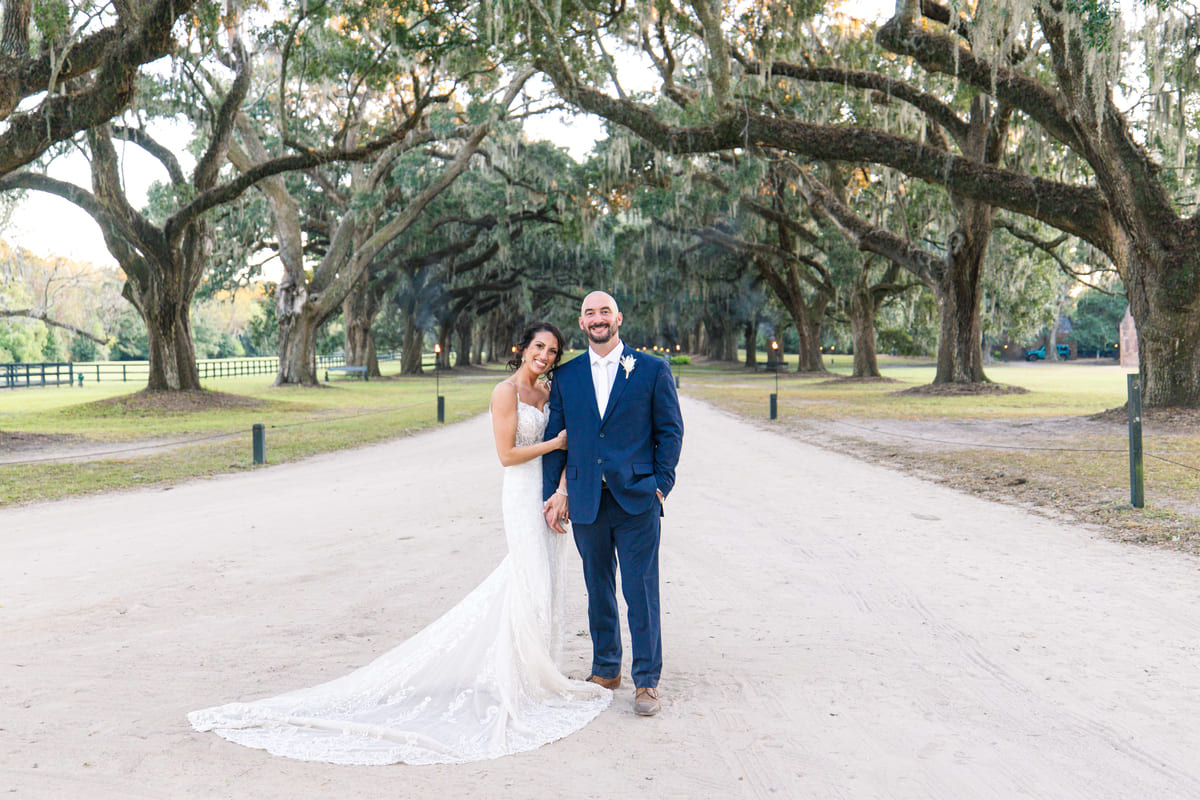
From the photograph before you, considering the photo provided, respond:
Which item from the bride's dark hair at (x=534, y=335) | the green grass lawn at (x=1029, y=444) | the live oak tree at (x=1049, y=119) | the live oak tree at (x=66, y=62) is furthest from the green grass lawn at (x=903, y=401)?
the bride's dark hair at (x=534, y=335)

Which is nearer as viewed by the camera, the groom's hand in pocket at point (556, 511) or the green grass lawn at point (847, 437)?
the groom's hand in pocket at point (556, 511)

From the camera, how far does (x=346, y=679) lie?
3.94m

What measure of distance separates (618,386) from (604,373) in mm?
108

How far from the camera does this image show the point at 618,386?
13.2 feet

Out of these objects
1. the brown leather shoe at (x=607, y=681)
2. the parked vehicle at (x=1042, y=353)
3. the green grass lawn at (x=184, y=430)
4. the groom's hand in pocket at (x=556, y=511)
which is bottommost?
the brown leather shoe at (x=607, y=681)

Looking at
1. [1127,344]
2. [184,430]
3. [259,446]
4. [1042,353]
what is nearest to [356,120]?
[184,430]

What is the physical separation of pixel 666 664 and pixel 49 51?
14.1 metres

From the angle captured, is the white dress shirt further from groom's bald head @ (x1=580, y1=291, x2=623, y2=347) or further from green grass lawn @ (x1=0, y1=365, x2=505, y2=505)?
green grass lawn @ (x1=0, y1=365, x2=505, y2=505)

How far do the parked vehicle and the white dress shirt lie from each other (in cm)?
7266

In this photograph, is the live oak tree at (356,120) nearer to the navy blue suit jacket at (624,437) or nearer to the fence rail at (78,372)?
the fence rail at (78,372)

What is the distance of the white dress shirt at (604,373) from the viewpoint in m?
4.07

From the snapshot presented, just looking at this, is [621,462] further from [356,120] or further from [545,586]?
[356,120]

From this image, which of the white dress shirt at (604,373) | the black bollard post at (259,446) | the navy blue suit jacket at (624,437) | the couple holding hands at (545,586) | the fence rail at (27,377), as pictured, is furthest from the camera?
the fence rail at (27,377)

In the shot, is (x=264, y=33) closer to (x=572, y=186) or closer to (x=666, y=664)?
(x=572, y=186)
